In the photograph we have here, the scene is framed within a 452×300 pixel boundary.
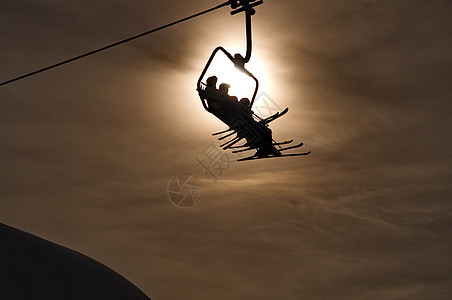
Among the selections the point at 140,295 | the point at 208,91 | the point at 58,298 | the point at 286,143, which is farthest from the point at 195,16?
the point at 140,295

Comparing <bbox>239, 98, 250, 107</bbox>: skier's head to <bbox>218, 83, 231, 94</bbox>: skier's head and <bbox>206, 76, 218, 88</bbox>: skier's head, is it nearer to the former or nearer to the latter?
<bbox>218, 83, 231, 94</bbox>: skier's head

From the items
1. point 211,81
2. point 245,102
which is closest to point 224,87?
point 211,81

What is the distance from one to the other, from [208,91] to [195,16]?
2.72 meters

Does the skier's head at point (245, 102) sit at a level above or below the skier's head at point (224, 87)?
below

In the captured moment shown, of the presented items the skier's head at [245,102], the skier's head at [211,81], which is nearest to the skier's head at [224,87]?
the skier's head at [211,81]

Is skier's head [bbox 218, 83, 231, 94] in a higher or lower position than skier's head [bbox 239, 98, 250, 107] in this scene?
higher

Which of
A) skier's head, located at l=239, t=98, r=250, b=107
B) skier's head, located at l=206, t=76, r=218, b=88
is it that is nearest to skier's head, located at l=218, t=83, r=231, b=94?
skier's head, located at l=206, t=76, r=218, b=88

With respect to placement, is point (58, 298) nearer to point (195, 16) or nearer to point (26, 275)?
point (26, 275)

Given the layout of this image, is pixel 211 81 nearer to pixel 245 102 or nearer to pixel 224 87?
pixel 224 87

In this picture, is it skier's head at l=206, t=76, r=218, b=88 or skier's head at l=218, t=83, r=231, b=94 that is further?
skier's head at l=218, t=83, r=231, b=94

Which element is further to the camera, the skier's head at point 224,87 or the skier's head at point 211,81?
the skier's head at point 224,87

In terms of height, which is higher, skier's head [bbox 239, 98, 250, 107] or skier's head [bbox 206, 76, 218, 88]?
skier's head [bbox 206, 76, 218, 88]

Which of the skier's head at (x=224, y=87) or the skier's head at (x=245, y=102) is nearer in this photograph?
the skier's head at (x=245, y=102)

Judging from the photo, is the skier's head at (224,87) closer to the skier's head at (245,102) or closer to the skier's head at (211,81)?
the skier's head at (211,81)
